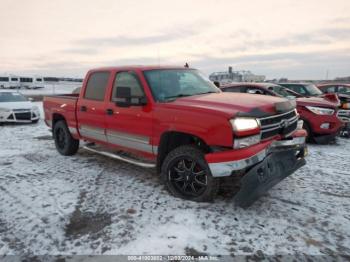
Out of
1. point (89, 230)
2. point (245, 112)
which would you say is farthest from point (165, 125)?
point (89, 230)

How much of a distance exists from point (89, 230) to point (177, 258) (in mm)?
1173

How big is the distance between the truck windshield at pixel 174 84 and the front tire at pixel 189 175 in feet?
3.01

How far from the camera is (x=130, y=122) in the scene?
5.12 meters

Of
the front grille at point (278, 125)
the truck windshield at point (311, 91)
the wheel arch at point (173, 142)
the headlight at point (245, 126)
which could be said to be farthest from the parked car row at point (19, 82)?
the headlight at point (245, 126)

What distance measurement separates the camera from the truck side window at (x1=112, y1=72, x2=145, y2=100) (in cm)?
500

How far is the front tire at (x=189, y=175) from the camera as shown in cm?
417

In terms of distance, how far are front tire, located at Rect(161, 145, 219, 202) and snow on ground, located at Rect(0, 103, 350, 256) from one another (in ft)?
0.51

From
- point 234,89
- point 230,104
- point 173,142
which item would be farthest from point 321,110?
point 173,142

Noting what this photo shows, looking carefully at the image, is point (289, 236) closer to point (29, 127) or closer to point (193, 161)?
point (193, 161)

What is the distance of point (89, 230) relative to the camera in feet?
12.1

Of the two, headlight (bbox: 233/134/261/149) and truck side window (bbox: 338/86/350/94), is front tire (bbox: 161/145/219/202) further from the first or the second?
truck side window (bbox: 338/86/350/94)

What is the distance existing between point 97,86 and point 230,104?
9.45 ft

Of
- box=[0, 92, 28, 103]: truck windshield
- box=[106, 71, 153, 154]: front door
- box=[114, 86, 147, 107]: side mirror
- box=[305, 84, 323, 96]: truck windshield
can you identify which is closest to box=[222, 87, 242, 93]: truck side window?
box=[305, 84, 323, 96]: truck windshield

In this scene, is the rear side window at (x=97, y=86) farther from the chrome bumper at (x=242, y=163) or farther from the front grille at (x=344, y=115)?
the front grille at (x=344, y=115)
